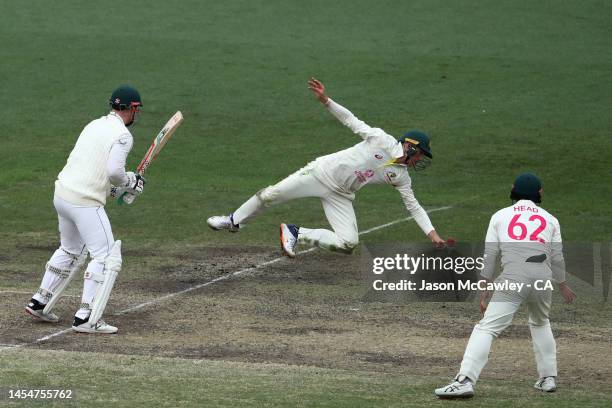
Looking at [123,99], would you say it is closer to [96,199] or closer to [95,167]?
[95,167]

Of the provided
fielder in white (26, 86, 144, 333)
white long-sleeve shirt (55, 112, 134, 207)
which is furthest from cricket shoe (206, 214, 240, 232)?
white long-sleeve shirt (55, 112, 134, 207)

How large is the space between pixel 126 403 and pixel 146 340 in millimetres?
2475

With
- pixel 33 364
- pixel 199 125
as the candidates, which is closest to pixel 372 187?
pixel 199 125

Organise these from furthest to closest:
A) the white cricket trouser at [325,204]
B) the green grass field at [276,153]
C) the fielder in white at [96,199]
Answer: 1. the white cricket trouser at [325,204]
2. the fielder in white at [96,199]
3. the green grass field at [276,153]

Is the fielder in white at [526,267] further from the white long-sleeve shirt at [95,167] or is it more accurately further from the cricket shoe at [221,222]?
the cricket shoe at [221,222]

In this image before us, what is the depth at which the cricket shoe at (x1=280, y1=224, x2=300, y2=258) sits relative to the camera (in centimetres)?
1324

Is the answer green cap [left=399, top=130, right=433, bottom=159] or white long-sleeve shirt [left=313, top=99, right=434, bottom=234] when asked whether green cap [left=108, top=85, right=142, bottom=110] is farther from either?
green cap [left=399, top=130, right=433, bottom=159]

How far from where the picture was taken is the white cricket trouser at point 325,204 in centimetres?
1344

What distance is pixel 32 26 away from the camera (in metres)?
27.5

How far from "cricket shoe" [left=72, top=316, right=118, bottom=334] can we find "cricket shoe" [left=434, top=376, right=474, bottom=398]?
3608 millimetres

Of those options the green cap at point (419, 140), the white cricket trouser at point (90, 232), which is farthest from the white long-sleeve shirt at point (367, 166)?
the white cricket trouser at point (90, 232)

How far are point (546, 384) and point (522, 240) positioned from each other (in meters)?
1.23

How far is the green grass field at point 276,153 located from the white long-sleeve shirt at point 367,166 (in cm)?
127

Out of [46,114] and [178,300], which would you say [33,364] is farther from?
[46,114]
